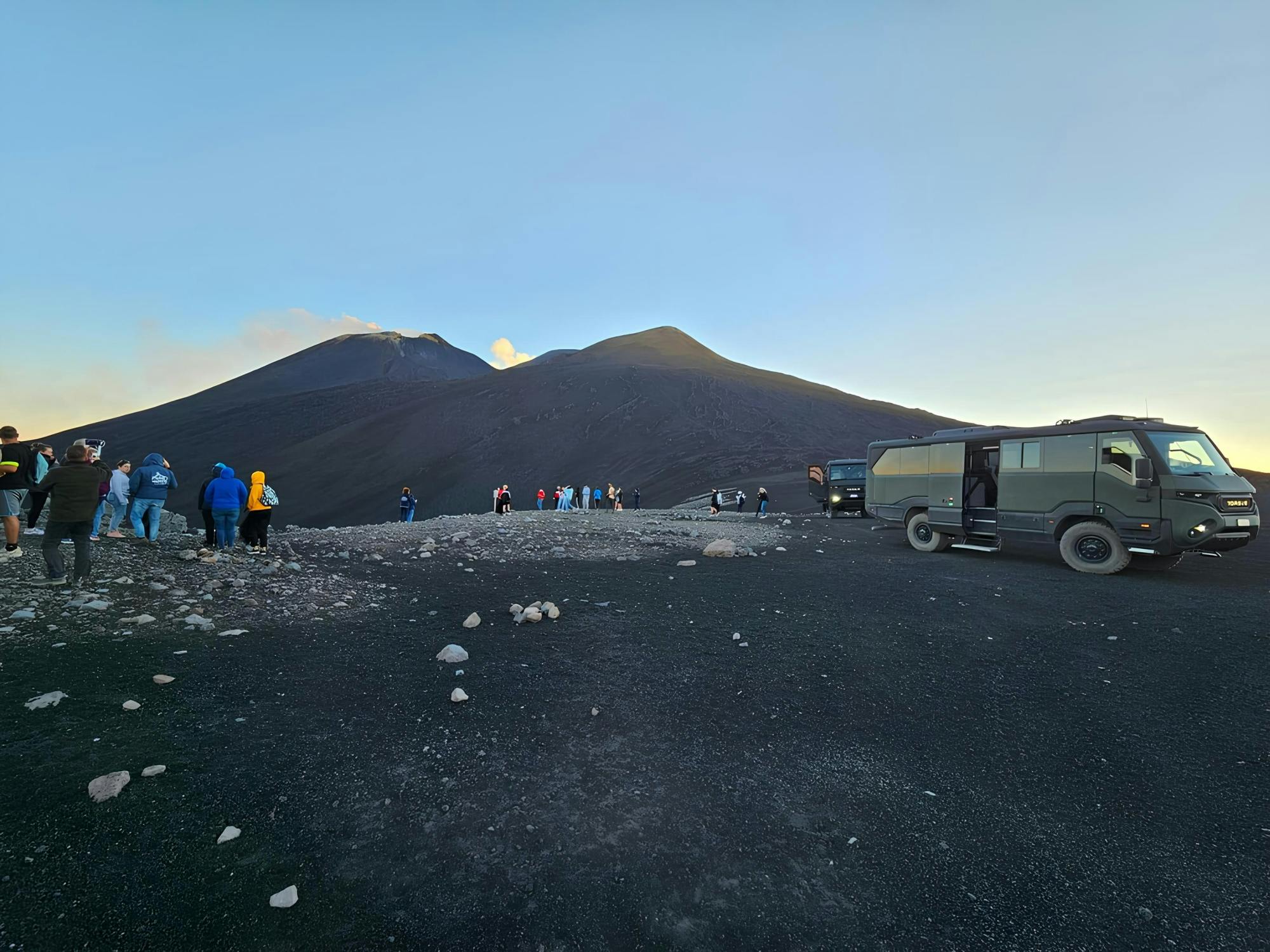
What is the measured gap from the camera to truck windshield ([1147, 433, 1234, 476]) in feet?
34.2

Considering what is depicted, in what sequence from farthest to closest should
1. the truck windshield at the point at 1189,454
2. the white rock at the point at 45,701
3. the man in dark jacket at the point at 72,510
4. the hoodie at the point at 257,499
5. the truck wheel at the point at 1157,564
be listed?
the truck wheel at the point at 1157,564 → the hoodie at the point at 257,499 → the truck windshield at the point at 1189,454 → the man in dark jacket at the point at 72,510 → the white rock at the point at 45,701

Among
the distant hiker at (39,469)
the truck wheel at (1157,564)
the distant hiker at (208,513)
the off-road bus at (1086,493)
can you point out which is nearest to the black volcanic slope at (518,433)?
the off-road bus at (1086,493)

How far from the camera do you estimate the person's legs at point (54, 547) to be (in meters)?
7.14

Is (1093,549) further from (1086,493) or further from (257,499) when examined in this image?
(257,499)

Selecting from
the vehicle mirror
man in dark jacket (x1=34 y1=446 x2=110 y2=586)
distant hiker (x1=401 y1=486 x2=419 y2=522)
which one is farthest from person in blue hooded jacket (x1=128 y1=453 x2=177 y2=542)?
the vehicle mirror

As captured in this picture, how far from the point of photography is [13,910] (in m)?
2.43

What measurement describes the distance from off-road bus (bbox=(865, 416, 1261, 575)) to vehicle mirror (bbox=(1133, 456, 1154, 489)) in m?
0.02

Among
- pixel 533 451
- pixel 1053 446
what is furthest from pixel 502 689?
pixel 533 451

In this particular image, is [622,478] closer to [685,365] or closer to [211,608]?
[211,608]

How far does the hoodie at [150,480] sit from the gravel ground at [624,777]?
2.98 meters

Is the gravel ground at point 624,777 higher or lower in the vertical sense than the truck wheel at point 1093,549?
lower

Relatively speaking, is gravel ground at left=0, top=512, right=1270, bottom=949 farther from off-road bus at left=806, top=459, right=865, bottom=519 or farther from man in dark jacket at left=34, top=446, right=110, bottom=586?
off-road bus at left=806, top=459, right=865, bottom=519

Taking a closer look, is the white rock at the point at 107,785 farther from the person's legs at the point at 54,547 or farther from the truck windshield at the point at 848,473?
the truck windshield at the point at 848,473

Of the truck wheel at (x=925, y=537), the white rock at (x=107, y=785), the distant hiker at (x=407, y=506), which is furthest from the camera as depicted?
the distant hiker at (x=407, y=506)
